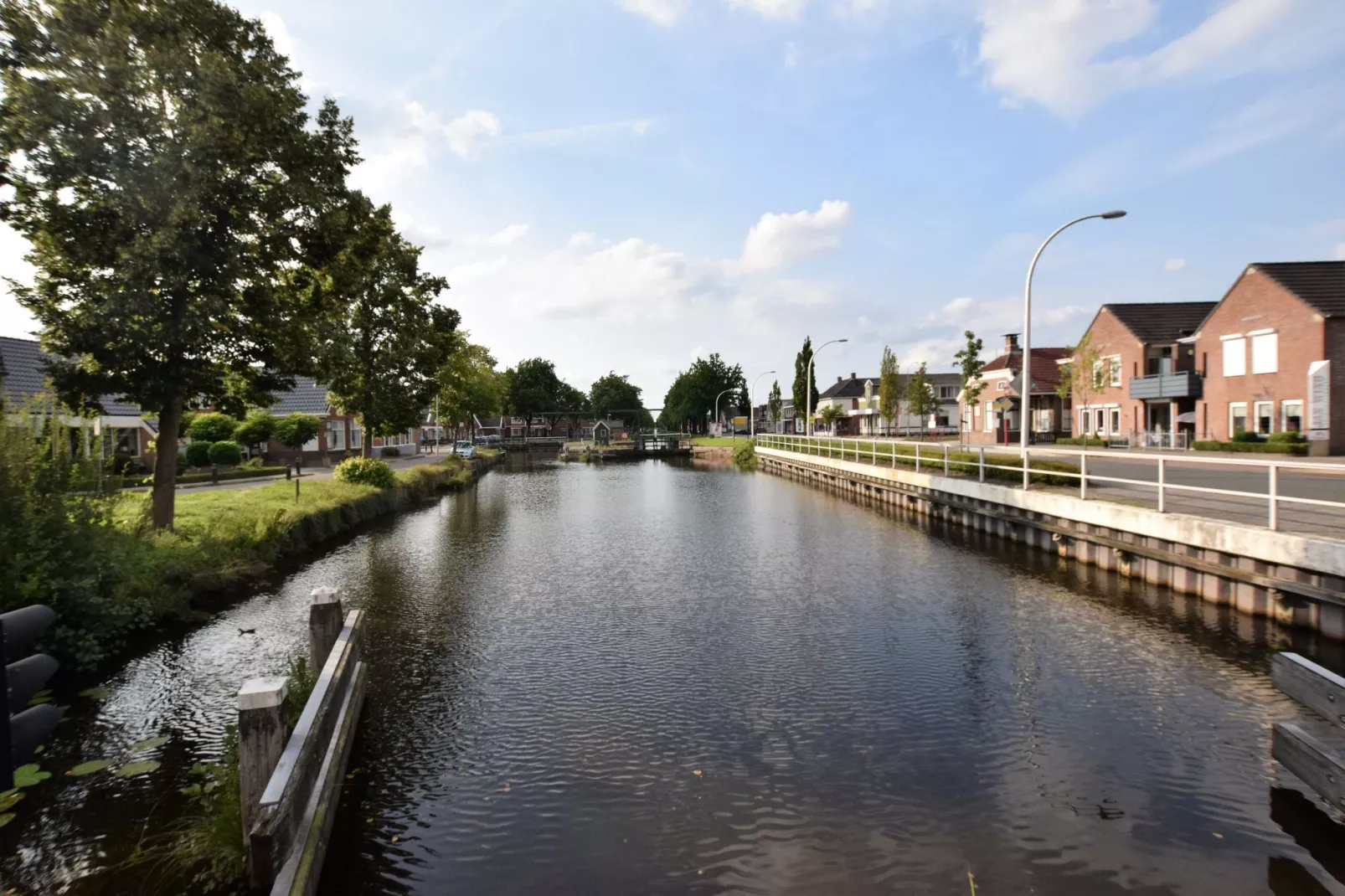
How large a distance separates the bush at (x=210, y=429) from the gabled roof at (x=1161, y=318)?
4826 cm

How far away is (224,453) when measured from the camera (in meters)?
33.8

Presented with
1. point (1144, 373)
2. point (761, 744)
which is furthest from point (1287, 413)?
point (761, 744)

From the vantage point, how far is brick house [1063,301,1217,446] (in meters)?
39.9

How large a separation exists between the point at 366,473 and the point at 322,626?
894 inches

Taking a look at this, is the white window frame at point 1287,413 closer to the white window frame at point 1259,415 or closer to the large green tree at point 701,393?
the white window frame at point 1259,415

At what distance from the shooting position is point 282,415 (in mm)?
47656

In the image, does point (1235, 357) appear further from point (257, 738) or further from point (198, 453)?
point (198, 453)

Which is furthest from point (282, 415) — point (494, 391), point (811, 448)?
point (811, 448)

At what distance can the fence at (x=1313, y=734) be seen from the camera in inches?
199

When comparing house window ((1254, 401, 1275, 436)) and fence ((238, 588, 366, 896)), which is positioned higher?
house window ((1254, 401, 1275, 436))

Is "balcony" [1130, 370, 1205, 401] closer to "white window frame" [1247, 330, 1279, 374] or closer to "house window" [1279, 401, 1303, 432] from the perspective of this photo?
"white window frame" [1247, 330, 1279, 374]

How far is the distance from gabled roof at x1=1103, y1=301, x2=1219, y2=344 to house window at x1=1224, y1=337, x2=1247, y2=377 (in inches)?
267

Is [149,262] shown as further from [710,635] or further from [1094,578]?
[1094,578]

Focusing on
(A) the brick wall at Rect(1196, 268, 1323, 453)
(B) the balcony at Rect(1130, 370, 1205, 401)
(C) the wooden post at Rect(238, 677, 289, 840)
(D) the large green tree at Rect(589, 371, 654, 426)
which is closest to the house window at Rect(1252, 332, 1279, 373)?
(A) the brick wall at Rect(1196, 268, 1323, 453)
